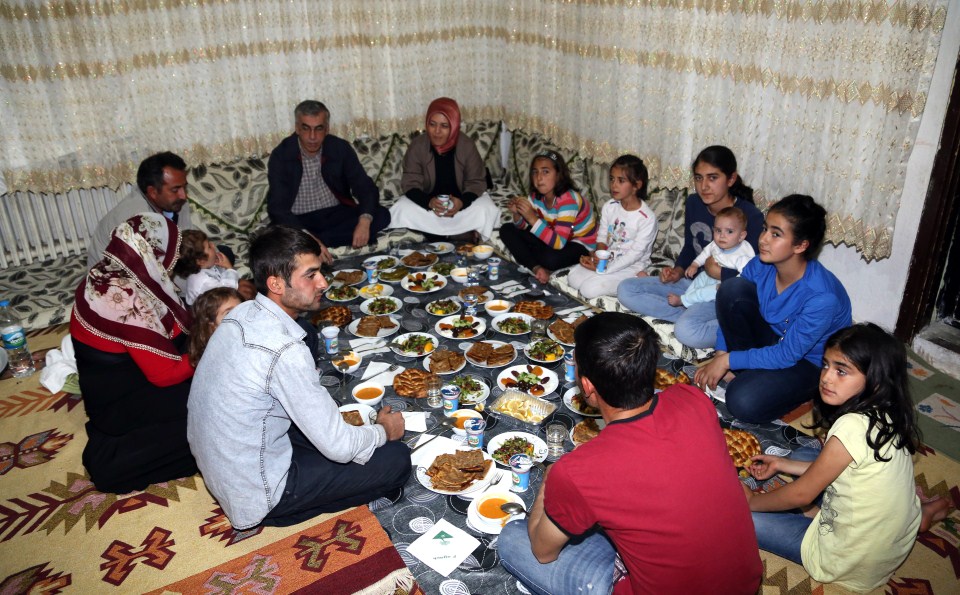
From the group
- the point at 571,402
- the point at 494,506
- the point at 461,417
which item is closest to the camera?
the point at 494,506

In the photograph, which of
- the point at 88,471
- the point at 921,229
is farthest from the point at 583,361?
the point at 921,229

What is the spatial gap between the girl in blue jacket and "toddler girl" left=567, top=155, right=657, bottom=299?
1.09 m

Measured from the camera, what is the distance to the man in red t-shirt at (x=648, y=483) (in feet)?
6.44

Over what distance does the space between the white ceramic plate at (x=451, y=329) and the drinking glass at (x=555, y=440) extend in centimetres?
128

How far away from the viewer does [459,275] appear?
18.1ft

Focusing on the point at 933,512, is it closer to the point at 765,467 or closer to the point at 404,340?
the point at 765,467

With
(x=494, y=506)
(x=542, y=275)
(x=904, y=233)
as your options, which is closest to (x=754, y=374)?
(x=904, y=233)

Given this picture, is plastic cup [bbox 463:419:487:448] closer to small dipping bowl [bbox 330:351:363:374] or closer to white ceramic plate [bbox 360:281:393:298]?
small dipping bowl [bbox 330:351:363:374]

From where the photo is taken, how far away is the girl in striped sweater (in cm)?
543

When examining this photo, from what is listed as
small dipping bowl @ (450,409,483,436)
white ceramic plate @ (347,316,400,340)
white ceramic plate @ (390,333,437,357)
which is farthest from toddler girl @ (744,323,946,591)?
white ceramic plate @ (347,316,400,340)

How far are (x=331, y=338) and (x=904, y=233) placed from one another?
12.7 feet

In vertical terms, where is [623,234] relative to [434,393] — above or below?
above

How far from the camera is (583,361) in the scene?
2207 mm

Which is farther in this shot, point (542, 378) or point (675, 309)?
point (675, 309)
